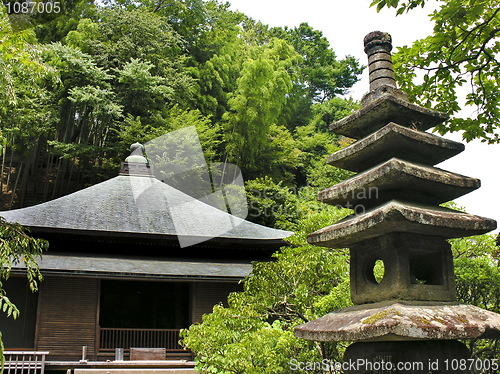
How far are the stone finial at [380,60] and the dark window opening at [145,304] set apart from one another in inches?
428

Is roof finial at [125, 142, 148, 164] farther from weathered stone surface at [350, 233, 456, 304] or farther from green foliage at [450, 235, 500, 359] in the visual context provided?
weathered stone surface at [350, 233, 456, 304]

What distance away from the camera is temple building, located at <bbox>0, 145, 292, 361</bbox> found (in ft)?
35.0

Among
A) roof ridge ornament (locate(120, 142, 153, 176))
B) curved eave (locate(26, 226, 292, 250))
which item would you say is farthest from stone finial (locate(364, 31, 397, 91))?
roof ridge ornament (locate(120, 142, 153, 176))

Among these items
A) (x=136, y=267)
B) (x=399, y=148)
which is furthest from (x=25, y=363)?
(x=399, y=148)

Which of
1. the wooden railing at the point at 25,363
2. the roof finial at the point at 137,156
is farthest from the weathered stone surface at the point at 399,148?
→ the roof finial at the point at 137,156

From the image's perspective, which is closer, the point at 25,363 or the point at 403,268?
the point at 403,268

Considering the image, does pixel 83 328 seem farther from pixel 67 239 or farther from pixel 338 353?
pixel 338 353

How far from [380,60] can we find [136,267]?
773 centimetres

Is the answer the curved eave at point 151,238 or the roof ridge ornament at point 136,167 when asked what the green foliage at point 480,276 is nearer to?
the curved eave at point 151,238

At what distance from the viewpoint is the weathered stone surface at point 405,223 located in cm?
451

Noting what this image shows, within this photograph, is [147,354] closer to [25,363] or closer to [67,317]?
[67,317]

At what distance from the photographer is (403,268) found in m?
4.73

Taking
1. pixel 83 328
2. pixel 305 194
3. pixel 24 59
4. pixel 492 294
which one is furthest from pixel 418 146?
pixel 305 194

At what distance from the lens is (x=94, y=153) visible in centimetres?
2247
